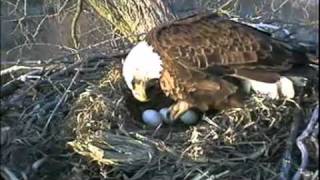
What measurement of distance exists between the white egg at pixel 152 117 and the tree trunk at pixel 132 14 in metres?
0.55

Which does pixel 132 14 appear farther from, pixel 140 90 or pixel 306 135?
pixel 306 135

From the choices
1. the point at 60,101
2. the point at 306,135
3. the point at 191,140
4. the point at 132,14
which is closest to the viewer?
the point at 306,135

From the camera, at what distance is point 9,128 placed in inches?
122

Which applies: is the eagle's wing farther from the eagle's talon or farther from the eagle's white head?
the eagle's talon

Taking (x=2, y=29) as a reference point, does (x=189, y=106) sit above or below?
below

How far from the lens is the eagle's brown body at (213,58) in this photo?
3379 mm

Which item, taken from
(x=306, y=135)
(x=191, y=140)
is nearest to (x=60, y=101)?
(x=191, y=140)

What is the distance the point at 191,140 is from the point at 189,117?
292 millimetres

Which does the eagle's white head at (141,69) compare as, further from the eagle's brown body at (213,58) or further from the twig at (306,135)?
the twig at (306,135)

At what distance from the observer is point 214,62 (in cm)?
344

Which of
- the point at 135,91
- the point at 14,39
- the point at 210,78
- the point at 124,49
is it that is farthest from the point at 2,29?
the point at 210,78

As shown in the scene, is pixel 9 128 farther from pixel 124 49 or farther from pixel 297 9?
pixel 297 9

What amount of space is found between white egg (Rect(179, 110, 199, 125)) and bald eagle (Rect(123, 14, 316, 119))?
0.06ft

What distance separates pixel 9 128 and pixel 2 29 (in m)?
2.45
